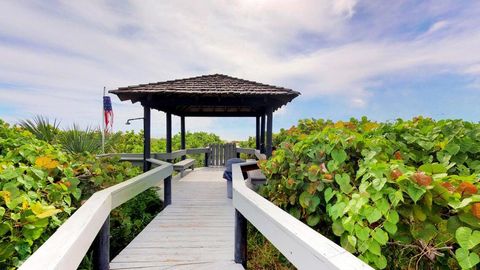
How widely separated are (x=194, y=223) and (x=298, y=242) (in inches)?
138

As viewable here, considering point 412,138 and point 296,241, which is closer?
point 296,241

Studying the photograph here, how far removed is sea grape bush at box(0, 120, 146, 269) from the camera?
1987 mm

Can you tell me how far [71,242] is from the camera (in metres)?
1.68

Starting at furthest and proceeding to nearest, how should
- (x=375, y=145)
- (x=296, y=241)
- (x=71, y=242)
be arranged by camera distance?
1. (x=375, y=145)
2. (x=71, y=242)
3. (x=296, y=241)

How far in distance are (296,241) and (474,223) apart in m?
0.95

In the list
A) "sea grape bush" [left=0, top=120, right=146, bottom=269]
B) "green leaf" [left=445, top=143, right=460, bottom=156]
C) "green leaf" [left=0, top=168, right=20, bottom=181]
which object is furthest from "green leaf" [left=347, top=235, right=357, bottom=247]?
"green leaf" [left=0, top=168, right=20, bottom=181]

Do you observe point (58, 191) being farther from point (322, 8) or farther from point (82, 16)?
point (82, 16)

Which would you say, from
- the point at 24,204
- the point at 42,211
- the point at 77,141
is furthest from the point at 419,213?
the point at 77,141

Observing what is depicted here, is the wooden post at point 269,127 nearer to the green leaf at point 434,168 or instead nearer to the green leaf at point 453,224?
the green leaf at point 434,168

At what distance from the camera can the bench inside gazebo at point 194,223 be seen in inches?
59.3

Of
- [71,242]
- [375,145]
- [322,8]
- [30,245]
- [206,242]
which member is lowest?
[206,242]

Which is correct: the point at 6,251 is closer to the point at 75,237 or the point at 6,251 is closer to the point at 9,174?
the point at 75,237

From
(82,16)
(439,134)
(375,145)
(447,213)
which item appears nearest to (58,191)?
(375,145)

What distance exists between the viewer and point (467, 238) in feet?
4.74
